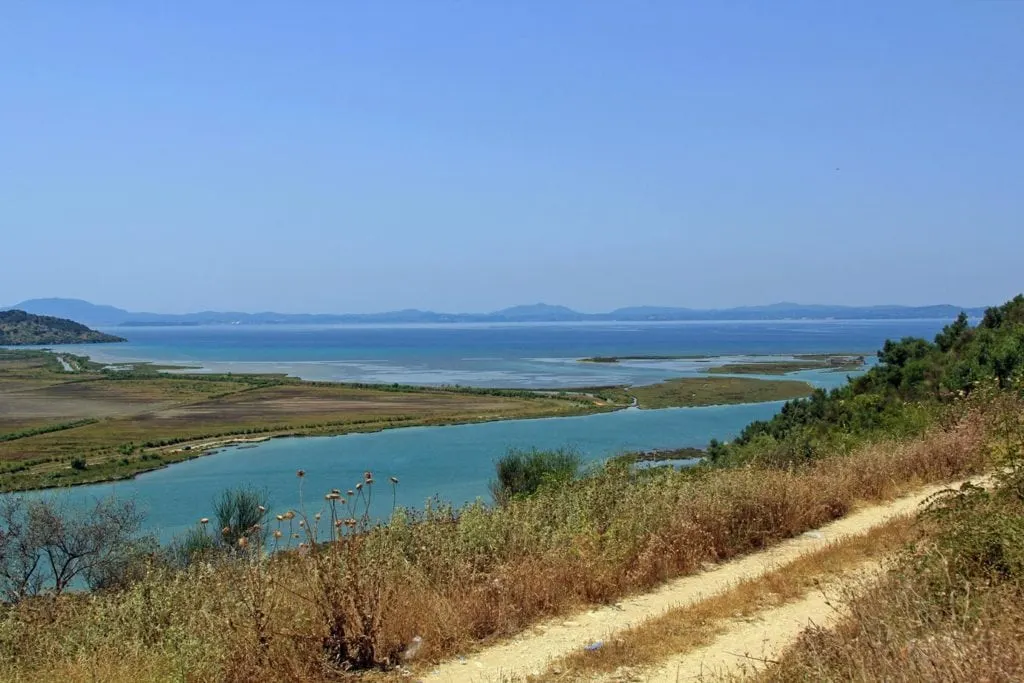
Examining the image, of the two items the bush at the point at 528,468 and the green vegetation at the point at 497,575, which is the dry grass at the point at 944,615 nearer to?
the green vegetation at the point at 497,575

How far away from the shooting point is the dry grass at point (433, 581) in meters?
5.26

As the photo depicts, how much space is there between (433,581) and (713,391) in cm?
7139

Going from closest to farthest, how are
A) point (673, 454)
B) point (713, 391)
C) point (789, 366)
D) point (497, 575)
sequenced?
point (497, 575) < point (673, 454) < point (713, 391) < point (789, 366)

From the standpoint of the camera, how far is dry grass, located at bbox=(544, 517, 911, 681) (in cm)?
527

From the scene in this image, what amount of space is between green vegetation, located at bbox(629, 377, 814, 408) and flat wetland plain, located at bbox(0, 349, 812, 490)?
106 mm

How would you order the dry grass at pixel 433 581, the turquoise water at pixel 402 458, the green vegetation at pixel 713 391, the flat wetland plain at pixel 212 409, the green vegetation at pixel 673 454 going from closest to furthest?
the dry grass at pixel 433 581 → the turquoise water at pixel 402 458 → the green vegetation at pixel 673 454 → the flat wetland plain at pixel 212 409 → the green vegetation at pixel 713 391

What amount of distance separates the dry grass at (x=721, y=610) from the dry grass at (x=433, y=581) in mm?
850

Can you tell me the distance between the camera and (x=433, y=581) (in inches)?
262

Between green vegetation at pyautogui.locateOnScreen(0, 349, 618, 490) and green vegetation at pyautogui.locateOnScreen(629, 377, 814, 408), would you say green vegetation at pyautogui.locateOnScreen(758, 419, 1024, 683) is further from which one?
green vegetation at pyautogui.locateOnScreen(629, 377, 814, 408)

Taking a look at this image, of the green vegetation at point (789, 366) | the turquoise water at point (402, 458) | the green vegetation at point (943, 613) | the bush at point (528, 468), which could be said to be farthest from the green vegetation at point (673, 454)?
the green vegetation at point (789, 366)

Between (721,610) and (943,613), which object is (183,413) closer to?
(721,610)

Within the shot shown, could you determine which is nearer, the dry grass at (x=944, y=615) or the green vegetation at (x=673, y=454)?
the dry grass at (x=944, y=615)

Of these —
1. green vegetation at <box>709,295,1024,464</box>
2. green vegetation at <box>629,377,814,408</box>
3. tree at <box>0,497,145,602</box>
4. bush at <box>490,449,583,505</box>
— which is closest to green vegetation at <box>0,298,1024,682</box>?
green vegetation at <box>709,295,1024,464</box>

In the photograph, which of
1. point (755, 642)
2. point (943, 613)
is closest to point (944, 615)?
point (943, 613)
